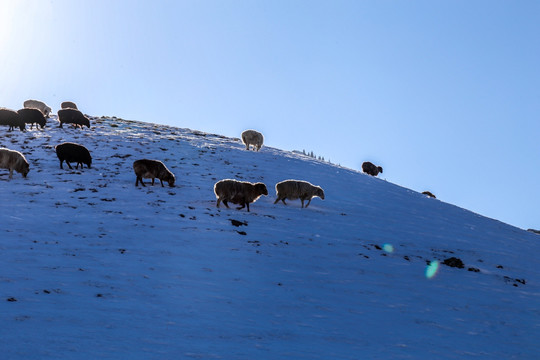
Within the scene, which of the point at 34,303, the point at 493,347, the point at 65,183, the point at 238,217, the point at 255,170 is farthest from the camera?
the point at 255,170

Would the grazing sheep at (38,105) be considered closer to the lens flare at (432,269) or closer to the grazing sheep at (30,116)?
the grazing sheep at (30,116)

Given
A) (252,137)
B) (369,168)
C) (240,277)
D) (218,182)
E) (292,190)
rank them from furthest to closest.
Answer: (369,168), (252,137), (292,190), (218,182), (240,277)

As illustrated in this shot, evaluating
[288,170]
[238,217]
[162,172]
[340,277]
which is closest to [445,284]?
[340,277]

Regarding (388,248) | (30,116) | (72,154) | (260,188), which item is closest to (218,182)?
(260,188)

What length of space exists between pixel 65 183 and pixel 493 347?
52.9ft

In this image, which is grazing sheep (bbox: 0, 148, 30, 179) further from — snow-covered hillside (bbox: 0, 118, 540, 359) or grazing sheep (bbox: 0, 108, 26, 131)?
Result: grazing sheep (bbox: 0, 108, 26, 131)

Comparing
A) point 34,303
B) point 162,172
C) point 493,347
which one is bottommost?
point 34,303

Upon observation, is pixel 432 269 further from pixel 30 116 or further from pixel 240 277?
pixel 30 116

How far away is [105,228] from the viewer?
1325cm

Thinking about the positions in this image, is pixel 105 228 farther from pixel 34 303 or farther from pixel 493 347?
pixel 493 347

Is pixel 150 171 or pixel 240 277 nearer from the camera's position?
pixel 240 277

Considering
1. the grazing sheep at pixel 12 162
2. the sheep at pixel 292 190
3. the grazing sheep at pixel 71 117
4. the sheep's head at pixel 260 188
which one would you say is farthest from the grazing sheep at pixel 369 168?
the grazing sheep at pixel 12 162

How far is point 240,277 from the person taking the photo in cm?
1076

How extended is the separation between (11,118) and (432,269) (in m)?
26.6
